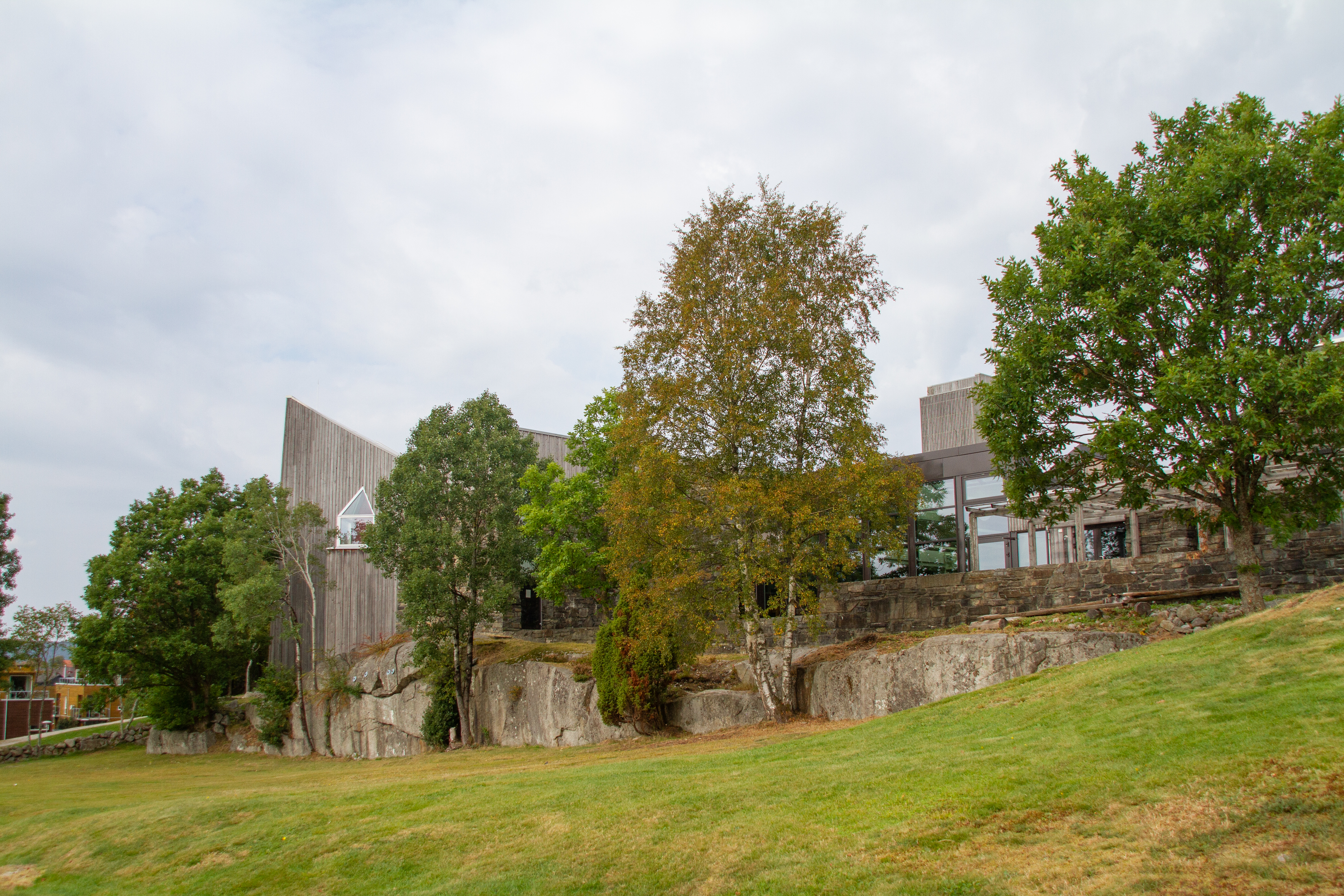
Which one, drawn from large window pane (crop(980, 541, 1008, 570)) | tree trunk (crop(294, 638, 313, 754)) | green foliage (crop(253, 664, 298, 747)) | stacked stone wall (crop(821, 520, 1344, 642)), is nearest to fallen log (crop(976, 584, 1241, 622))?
stacked stone wall (crop(821, 520, 1344, 642))

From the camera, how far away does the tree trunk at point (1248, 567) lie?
42.7 feet

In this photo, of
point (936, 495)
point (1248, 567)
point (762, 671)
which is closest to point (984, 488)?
point (936, 495)

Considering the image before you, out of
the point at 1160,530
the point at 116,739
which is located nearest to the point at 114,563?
the point at 116,739

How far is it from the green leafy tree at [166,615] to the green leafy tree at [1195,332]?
25.2m

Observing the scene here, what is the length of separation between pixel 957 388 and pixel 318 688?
2242cm

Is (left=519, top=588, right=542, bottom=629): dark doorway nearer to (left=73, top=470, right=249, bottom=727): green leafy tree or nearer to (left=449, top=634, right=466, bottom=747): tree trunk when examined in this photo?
(left=449, top=634, right=466, bottom=747): tree trunk

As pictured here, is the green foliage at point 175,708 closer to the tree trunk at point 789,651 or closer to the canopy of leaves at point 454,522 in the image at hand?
the canopy of leaves at point 454,522

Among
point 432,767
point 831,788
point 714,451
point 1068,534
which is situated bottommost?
point 432,767

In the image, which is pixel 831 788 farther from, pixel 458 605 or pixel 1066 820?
pixel 458 605

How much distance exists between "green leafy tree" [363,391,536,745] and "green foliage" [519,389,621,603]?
68cm

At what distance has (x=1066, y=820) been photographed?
6.45 meters

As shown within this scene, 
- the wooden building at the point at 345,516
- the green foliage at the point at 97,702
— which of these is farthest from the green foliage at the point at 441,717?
the green foliage at the point at 97,702

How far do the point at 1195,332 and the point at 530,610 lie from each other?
20.4 m

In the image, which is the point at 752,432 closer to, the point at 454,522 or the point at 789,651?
the point at 789,651
